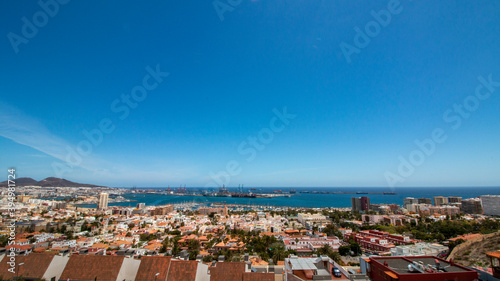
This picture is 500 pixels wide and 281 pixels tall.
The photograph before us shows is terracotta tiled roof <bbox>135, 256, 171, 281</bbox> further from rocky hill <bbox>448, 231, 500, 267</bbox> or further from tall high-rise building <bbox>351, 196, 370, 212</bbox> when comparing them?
tall high-rise building <bbox>351, 196, 370, 212</bbox>

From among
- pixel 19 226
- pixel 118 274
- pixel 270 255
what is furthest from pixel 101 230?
pixel 118 274

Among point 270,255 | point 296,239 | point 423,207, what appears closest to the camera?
point 270,255

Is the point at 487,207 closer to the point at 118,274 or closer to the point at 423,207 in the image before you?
the point at 423,207

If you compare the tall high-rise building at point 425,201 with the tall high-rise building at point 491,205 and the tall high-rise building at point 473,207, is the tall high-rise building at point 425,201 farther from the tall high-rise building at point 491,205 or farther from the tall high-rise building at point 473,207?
the tall high-rise building at point 491,205

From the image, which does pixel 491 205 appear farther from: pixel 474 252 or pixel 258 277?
pixel 258 277

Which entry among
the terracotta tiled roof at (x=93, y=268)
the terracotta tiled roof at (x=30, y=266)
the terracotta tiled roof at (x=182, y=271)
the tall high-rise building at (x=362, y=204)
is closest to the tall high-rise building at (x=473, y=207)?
the tall high-rise building at (x=362, y=204)

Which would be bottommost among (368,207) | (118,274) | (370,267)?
(368,207)

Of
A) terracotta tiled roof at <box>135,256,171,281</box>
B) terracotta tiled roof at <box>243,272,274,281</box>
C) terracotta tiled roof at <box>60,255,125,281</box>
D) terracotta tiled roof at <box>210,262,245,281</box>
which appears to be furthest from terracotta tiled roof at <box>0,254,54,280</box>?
terracotta tiled roof at <box>243,272,274,281</box>
